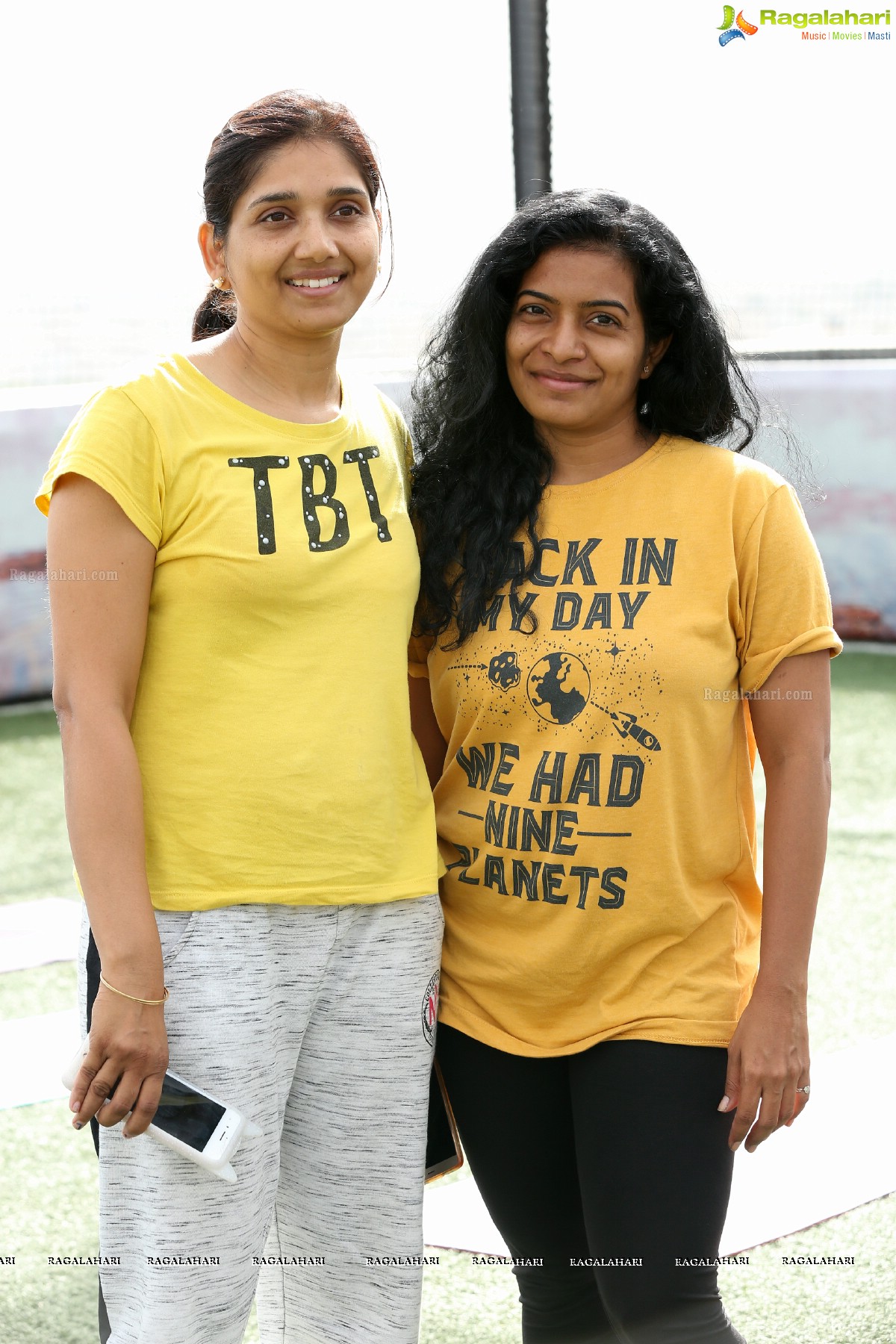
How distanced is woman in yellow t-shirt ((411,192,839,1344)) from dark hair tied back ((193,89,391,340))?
25 centimetres

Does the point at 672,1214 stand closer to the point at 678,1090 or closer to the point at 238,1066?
the point at 678,1090

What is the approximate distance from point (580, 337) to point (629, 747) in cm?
51

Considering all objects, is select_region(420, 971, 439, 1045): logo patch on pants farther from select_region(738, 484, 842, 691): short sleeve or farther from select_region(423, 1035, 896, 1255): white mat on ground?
select_region(423, 1035, 896, 1255): white mat on ground

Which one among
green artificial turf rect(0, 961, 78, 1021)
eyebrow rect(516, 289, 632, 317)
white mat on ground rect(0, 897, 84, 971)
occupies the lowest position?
white mat on ground rect(0, 897, 84, 971)

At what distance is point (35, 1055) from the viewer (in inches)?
121

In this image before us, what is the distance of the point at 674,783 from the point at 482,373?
23.7 inches

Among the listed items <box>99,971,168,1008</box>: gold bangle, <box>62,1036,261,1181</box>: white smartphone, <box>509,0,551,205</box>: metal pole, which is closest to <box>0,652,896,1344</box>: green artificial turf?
<box>62,1036,261,1181</box>: white smartphone

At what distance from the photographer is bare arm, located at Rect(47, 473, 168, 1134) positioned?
1378 mm

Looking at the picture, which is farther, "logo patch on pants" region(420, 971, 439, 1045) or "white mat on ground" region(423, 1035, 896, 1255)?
"white mat on ground" region(423, 1035, 896, 1255)

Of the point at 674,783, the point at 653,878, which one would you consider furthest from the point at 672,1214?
the point at 674,783

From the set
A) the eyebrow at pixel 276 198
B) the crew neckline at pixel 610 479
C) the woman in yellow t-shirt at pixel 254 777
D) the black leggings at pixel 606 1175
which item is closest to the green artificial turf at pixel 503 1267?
the black leggings at pixel 606 1175
